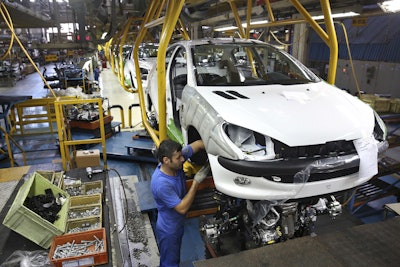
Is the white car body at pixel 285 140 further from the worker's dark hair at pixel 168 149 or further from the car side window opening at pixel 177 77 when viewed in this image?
the car side window opening at pixel 177 77

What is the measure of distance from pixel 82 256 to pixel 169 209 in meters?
0.80

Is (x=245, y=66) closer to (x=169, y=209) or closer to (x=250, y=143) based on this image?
(x=250, y=143)

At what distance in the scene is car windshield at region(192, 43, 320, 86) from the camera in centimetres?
324

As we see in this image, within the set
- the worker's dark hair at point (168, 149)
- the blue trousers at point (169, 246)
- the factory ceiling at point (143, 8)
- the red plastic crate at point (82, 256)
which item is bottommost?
the blue trousers at point (169, 246)

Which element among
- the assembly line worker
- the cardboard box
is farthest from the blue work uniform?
the cardboard box

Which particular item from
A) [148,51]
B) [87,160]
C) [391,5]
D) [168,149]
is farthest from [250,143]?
[148,51]

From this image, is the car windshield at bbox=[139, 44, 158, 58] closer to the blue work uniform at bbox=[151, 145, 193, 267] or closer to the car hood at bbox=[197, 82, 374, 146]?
the car hood at bbox=[197, 82, 374, 146]

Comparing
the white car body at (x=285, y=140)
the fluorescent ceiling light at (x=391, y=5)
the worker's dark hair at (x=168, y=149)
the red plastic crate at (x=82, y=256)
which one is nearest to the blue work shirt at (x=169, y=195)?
the worker's dark hair at (x=168, y=149)

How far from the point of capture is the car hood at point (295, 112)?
220 cm

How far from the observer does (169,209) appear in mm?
2709

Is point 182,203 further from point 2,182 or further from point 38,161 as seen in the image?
point 38,161

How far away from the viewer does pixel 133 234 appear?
12.1 ft

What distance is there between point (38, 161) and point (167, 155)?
4356 mm

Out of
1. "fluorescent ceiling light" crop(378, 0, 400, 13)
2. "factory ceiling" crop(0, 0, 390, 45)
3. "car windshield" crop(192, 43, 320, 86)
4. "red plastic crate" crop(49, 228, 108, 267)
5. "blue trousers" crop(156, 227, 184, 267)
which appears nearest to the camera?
"red plastic crate" crop(49, 228, 108, 267)
